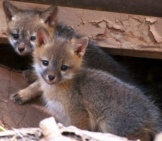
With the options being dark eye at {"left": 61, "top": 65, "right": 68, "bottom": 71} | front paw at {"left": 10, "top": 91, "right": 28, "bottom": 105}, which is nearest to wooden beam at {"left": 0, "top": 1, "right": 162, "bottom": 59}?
front paw at {"left": 10, "top": 91, "right": 28, "bottom": 105}

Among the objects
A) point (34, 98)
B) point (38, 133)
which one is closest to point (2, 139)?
point (38, 133)

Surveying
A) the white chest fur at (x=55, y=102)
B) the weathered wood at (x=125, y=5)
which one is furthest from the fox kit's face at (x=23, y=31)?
the white chest fur at (x=55, y=102)

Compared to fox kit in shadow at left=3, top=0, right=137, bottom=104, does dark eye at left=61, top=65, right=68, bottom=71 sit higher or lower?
lower

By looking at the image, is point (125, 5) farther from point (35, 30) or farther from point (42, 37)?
point (42, 37)

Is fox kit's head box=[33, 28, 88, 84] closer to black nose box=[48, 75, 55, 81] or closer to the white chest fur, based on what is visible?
black nose box=[48, 75, 55, 81]

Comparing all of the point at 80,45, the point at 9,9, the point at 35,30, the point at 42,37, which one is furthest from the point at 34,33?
the point at 80,45

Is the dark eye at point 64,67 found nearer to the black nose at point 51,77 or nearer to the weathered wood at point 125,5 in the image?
the black nose at point 51,77
